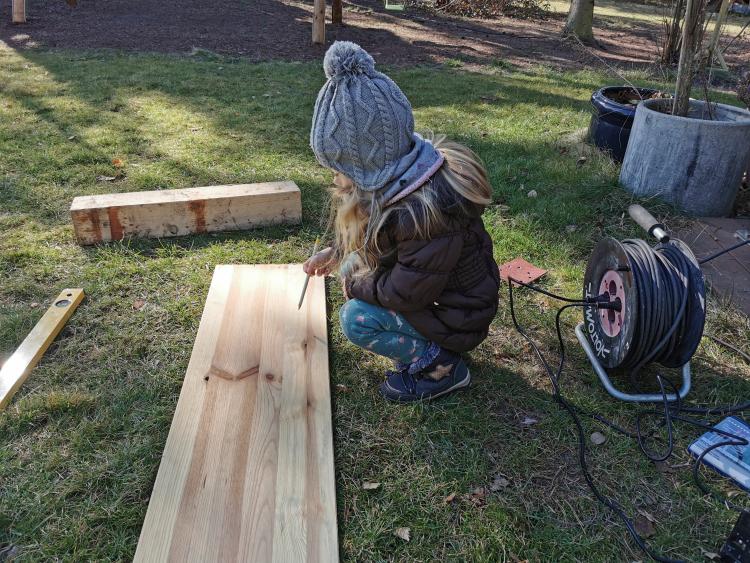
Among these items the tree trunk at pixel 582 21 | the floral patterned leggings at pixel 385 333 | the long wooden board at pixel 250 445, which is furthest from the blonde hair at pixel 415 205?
the tree trunk at pixel 582 21

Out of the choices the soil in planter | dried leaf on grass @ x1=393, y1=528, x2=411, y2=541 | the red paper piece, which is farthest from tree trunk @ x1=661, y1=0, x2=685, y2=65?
dried leaf on grass @ x1=393, y1=528, x2=411, y2=541

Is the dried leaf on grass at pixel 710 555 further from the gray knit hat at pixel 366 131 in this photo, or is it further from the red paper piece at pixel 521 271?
the red paper piece at pixel 521 271

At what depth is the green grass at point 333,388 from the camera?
6.75ft

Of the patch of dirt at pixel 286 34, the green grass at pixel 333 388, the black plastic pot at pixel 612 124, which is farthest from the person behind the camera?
the patch of dirt at pixel 286 34

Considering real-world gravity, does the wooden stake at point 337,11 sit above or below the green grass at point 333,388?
above

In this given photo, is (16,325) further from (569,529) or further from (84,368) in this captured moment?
(569,529)

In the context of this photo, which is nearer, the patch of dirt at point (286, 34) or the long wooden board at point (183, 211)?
the long wooden board at point (183, 211)

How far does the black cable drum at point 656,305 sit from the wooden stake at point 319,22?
8.08 metres

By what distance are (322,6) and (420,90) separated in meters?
3.00

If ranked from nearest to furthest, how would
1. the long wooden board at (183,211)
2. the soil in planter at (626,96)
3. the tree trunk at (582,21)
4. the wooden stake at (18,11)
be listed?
the long wooden board at (183,211)
the soil in planter at (626,96)
the wooden stake at (18,11)
the tree trunk at (582,21)

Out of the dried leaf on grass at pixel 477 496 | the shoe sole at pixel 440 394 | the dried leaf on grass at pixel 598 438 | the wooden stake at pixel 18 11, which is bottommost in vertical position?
the dried leaf on grass at pixel 477 496

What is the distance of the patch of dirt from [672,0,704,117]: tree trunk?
5456mm

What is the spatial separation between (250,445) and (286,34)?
375 inches

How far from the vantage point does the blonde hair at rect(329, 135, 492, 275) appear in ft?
7.13
